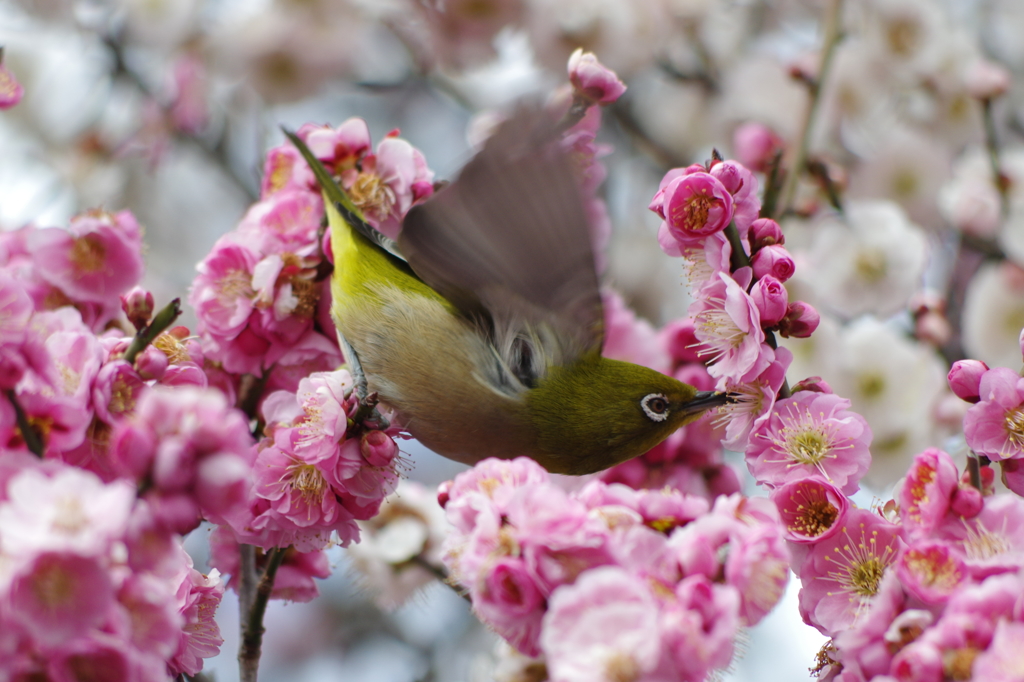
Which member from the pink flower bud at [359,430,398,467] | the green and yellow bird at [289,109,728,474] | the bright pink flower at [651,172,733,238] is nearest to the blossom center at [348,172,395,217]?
the green and yellow bird at [289,109,728,474]

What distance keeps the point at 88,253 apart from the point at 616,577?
1.01 m

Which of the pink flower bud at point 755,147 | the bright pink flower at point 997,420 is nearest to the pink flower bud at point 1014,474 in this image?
the bright pink flower at point 997,420

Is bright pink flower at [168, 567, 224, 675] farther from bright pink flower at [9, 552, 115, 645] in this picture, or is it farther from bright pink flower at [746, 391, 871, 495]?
bright pink flower at [746, 391, 871, 495]

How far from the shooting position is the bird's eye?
1.51 m

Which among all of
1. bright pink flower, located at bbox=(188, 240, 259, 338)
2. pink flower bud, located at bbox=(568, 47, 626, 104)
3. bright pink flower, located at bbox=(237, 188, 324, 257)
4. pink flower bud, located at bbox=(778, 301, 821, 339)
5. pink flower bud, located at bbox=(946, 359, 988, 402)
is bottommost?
bright pink flower, located at bbox=(188, 240, 259, 338)

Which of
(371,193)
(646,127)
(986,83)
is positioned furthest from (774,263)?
(646,127)

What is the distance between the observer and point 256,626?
1.34 m

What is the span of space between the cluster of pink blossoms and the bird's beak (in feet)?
1.47

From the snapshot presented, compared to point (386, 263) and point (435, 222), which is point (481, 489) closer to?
point (435, 222)

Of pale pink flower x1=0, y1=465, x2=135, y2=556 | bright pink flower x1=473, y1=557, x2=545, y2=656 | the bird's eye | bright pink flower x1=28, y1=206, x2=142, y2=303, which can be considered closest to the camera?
pale pink flower x1=0, y1=465, x2=135, y2=556

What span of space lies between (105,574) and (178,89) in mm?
2955

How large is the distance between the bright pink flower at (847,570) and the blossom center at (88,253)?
1.12 m

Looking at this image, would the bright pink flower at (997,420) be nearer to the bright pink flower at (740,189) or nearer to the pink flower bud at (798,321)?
the pink flower bud at (798,321)

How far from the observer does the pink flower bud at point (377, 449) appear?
1.27 m
